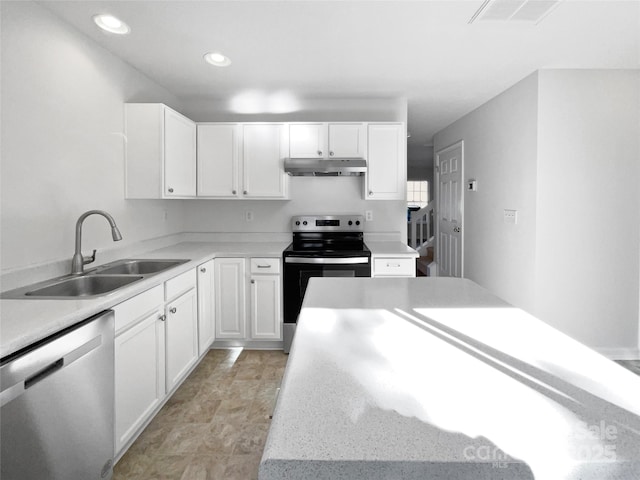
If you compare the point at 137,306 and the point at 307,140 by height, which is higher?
the point at 307,140

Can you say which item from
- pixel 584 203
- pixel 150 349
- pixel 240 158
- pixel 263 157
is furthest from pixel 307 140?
pixel 584 203

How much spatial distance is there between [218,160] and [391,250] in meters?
1.81

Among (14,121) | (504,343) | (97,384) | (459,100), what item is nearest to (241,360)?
(97,384)

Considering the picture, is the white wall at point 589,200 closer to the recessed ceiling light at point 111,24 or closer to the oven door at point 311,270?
the oven door at point 311,270

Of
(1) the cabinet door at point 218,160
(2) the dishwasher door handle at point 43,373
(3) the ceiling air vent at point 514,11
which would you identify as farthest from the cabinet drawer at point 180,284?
(3) the ceiling air vent at point 514,11

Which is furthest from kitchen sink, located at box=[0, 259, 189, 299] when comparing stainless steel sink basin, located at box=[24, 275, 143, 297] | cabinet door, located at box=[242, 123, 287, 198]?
cabinet door, located at box=[242, 123, 287, 198]

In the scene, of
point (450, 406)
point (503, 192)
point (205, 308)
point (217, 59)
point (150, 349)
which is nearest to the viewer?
point (450, 406)

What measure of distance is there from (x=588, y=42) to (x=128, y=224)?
139 inches

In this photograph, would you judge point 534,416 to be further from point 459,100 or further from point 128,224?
point 459,100

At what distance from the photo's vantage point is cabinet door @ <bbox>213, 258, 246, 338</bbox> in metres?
3.32

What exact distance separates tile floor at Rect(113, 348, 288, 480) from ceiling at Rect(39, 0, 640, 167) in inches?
Result: 94.0

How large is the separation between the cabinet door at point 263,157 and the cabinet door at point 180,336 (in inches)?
50.3

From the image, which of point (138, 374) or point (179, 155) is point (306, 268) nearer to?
point (179, 155)

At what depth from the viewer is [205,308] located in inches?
122
